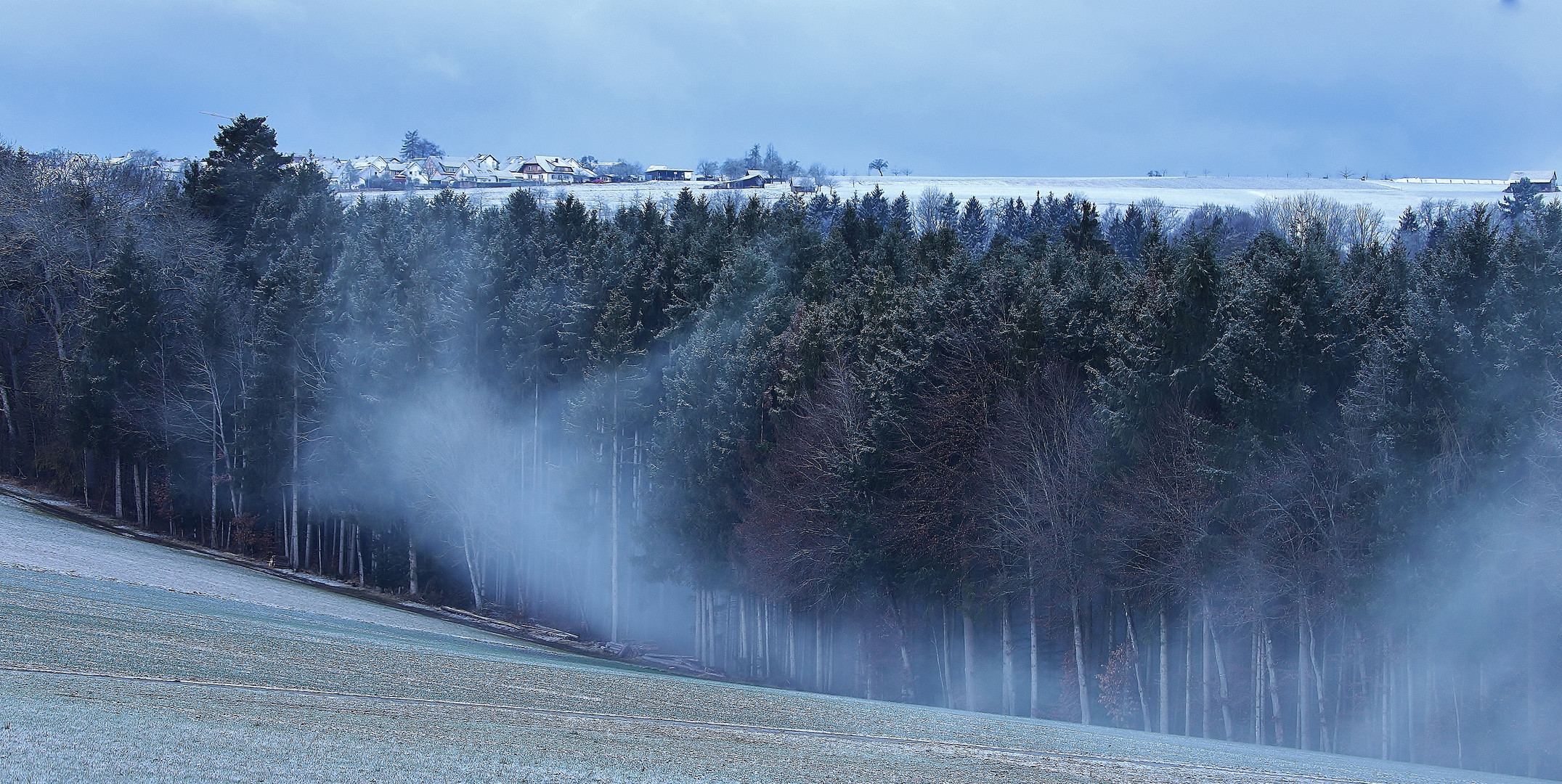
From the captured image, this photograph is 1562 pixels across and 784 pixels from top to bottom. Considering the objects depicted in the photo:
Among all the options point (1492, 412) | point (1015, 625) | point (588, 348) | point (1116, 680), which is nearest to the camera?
point (1492, 412)

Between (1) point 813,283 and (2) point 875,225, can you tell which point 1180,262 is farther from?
(2) point 875,225

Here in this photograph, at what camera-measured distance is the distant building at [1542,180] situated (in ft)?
465

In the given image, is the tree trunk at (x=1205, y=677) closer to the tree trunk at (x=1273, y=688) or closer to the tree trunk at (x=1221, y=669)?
the tree trunk at (x=1221, y=669)

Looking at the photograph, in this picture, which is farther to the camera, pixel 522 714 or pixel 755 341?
pixel 755 341

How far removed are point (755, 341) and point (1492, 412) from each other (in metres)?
27.7

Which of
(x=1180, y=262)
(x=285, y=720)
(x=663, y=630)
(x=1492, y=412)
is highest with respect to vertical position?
(x=1180, y=262)

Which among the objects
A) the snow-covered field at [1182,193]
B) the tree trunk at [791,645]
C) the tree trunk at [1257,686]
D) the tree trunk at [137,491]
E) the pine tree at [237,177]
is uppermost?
the snow-covered field at [1182,193]

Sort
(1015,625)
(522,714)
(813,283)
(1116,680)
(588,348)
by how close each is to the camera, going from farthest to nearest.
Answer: (588,348)
(813,283)
(1015,625)
(1116,680)
(522,714)

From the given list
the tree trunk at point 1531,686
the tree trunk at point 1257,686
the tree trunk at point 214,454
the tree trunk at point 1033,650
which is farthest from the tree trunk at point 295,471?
the tree trunk at point 1531,686

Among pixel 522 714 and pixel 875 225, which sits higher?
pixel 875 225

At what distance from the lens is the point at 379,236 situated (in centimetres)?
7069

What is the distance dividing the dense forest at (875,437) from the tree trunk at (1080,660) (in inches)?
11.4

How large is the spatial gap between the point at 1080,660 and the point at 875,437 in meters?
10.4

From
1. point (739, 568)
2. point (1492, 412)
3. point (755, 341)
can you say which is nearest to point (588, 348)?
point (755, 341)
